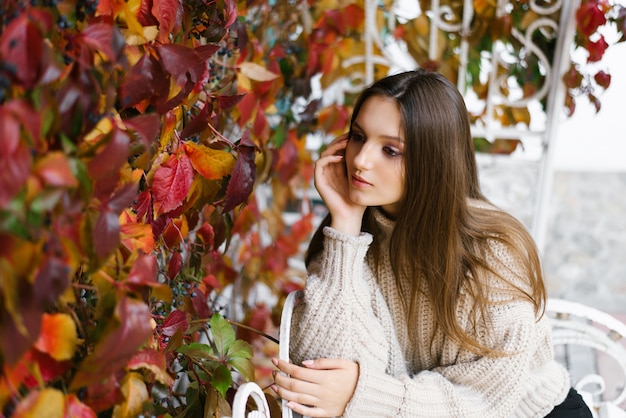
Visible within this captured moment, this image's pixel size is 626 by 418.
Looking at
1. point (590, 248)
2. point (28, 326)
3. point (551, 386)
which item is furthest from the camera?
point (590, 248)


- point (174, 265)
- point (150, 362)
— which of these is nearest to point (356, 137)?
point (174, 265)

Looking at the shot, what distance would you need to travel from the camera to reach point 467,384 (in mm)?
1161

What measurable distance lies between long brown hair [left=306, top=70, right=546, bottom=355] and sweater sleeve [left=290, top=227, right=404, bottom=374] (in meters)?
0.10

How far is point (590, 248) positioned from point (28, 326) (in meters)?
4.09

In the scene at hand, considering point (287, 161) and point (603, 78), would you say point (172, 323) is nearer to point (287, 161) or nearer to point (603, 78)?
point (287, 161)

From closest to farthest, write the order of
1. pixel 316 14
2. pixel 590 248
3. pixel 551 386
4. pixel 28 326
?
pixel 28 326 → pixel 551 386 → pixel 316 14 → pixel 590 248

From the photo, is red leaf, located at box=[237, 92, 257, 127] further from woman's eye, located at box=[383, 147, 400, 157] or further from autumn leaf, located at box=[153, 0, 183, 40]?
autumn leaf, located at box=[153, 0, 183, 40]

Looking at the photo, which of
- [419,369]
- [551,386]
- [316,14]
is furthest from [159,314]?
[316,14]

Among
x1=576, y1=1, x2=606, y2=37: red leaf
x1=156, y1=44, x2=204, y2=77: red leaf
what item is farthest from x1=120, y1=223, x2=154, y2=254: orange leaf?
x1=576, y1=1, x2=606, y2=37: red leaf

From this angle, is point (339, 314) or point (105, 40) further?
point (339, 314)

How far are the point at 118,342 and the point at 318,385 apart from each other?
0.51 m

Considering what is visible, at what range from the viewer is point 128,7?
70 cm

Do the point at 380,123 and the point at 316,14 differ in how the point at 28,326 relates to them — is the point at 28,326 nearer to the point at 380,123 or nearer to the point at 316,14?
the point at 380,123

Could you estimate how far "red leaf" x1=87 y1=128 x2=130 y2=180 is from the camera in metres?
0.53
